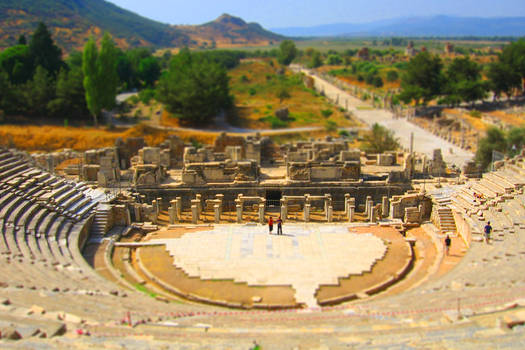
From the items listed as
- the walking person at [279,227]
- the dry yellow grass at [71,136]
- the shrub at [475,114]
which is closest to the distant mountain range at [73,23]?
the dry yellow grass at [71,136]

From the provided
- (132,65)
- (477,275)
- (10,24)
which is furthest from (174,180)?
(10,24)

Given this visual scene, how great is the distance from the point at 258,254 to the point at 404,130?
40461mm

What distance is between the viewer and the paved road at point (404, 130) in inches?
1861

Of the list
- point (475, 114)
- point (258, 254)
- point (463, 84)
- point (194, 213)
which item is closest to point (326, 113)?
point (475, 114)

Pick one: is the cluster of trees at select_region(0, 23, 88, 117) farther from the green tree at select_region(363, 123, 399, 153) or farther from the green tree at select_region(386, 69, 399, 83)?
the green tree at select_region(386, 69, 399, 83)

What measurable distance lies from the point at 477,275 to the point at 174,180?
794 inches

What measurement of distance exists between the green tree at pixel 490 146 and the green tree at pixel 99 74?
3499 centimetres

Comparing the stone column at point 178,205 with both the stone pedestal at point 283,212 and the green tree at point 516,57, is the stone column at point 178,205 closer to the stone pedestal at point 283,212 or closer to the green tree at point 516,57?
the stone pedestal at point 283,212

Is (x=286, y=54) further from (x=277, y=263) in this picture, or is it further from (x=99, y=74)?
(x=277, y=263)

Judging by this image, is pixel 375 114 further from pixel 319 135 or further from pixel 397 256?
pixel 397 256

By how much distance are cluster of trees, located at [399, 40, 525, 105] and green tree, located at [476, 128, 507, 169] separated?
24.2 meters

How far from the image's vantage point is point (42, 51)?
204 feet

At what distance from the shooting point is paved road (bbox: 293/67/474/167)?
47.3m

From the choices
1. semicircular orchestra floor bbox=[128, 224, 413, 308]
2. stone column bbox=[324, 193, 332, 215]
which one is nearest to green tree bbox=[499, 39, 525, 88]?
Result: stone column bbox=[324, 193, 332, 215]
